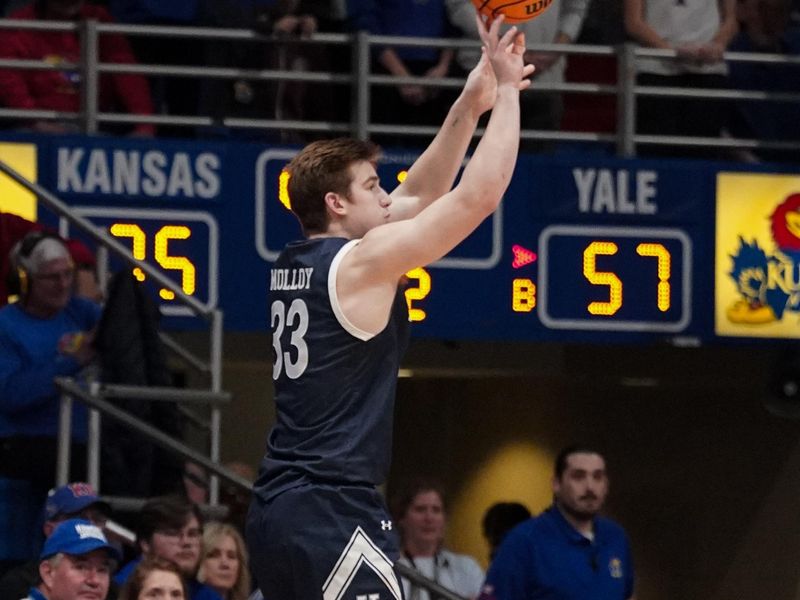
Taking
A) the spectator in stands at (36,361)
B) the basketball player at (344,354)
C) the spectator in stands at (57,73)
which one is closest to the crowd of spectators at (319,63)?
the spectator in stands at (57,73)

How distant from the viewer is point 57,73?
464 inches

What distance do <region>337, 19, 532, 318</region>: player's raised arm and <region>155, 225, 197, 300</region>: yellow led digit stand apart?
18.1 feet

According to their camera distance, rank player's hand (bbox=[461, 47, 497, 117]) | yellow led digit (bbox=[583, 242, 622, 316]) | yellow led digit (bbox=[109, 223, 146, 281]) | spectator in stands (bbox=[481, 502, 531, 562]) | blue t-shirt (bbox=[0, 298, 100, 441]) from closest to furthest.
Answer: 1. player's hand (bbox=[461, 47, 497, 117])
2. blue t-shirt (bbox=[0, 298, 100, 441])
3. yellow led digit (bbox=[109, 223, 146, 281])
4. yellow led digit (bbox=[583, 242, 622, 316])
5. spectator in stands (bbox=[481, 502, 531, 562])

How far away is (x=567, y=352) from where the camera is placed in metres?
Result: 13.9

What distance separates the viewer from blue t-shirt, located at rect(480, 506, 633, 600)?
921 centimetres

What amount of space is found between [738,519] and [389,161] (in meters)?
5.02

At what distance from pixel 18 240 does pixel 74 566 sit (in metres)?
2.53

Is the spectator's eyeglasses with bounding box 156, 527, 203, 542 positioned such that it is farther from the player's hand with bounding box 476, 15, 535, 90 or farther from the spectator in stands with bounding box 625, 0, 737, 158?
the spectator in stands with bounding box 625, 0, 737, 158

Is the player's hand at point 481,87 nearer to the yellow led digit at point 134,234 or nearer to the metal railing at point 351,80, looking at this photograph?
the yellow led digit at point 134,234

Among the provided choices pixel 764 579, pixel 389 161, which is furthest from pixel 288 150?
pixel 764 579

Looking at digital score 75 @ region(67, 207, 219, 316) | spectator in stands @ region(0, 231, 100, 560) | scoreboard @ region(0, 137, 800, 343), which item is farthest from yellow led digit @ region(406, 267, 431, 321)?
spectator in stands @ region(0, 231, 100, 560)

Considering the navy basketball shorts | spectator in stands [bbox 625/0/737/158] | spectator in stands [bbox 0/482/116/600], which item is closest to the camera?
the navy basketball shorts

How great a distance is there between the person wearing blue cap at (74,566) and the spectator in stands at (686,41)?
583cm

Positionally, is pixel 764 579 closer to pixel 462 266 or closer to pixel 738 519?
pixel 738 519
